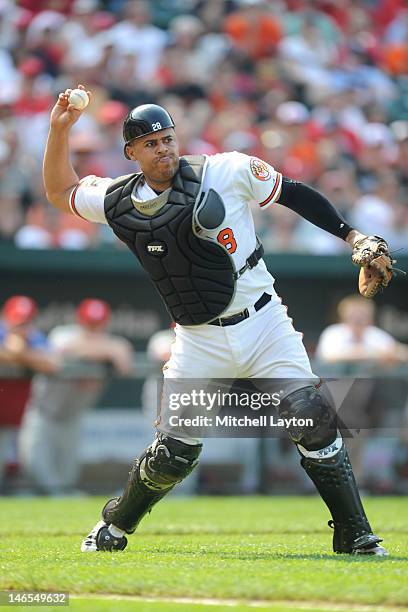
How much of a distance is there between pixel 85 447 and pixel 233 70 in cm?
592

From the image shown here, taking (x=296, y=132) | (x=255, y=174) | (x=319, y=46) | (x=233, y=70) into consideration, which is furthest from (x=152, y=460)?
(x=319, y=46)

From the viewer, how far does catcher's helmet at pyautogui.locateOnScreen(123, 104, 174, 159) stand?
4.94m

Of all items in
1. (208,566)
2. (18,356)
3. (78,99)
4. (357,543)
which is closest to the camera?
(208,566)

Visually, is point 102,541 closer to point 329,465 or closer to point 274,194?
point 329,465

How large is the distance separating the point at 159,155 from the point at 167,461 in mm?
1406

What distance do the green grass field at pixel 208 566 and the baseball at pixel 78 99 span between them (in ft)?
6.98

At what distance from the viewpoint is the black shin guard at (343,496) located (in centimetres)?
487

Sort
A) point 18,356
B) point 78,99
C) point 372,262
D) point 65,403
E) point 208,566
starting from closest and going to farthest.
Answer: point 208,566 < point 372,262 < point 78,99 < point 18,356 < point 65,403

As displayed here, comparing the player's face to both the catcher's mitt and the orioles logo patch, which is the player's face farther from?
the catcher's mitt

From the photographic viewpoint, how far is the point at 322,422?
191 inches

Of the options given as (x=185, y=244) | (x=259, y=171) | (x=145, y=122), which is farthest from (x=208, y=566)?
(x=145, y=122)

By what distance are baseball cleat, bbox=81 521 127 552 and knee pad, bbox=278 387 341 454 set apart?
1.04 meters

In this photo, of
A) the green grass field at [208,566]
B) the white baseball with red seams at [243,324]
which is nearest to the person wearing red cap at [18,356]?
the green grass field at [208,566]

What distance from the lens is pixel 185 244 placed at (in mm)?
4902
